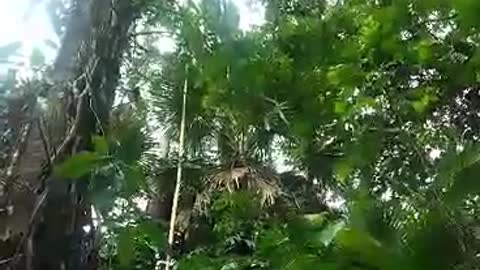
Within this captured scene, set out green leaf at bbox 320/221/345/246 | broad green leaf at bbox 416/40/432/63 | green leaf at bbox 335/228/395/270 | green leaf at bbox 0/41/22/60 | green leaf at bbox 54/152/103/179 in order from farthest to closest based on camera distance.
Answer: green leaf at bbox 0/41/22/60 → broad green leaf at bbox 416/40/432/63 → green leaf at bbox 54/152/103/179 → green leaf at bbox 320/221/345/246 → green leaf at bbox 335/228/395/270

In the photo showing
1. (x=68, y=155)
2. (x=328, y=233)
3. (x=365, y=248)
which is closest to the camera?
(x=365, y=248)

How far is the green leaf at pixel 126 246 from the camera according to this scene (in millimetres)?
1395

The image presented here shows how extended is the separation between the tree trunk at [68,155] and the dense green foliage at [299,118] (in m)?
0.05

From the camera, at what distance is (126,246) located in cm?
142

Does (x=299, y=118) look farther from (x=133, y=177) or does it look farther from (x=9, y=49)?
(x=9, y=49)

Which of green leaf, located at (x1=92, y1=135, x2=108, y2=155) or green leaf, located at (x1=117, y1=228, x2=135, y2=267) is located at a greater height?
green leaf, located at (x1=92, y1=135, x2=108, y2=155)

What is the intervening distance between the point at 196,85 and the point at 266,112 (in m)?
0.17

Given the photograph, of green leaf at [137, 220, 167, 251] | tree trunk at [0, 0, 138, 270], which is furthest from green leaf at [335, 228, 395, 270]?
tree trunk at [0, 0, 138, 270]

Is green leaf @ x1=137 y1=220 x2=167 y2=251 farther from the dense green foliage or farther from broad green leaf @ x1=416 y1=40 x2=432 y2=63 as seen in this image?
broad green leaf @ x1=416 y1=40 x2=432 y2=63

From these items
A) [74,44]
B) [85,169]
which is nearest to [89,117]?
[74,44]

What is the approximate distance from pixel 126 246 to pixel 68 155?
26 cm

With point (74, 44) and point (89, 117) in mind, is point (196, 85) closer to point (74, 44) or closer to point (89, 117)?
point (89, 117)

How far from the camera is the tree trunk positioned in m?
1.48

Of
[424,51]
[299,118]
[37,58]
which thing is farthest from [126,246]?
[424,51]
